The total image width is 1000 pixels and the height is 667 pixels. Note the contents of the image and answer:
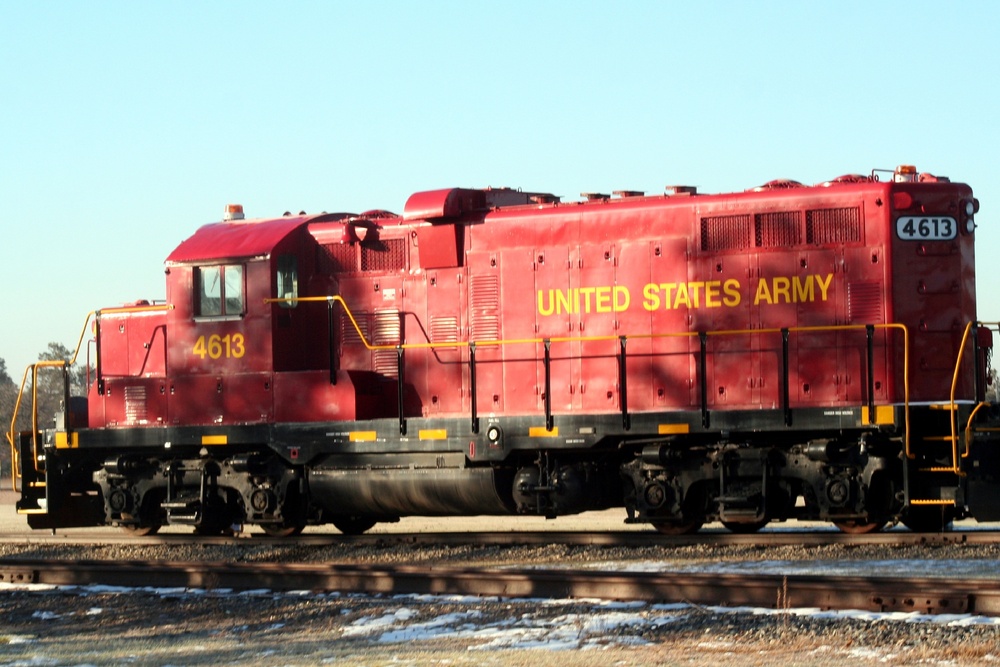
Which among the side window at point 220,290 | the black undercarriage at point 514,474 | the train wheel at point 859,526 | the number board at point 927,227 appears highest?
the number board at point 927,227

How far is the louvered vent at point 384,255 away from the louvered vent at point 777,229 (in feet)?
12.7

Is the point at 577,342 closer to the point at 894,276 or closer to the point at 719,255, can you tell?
the point at 719,255

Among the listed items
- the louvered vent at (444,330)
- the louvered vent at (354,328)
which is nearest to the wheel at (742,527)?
the louvered vent at (444,330)

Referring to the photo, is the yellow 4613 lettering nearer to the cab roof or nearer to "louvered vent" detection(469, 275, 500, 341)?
the cab roof

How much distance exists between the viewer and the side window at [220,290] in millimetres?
15047

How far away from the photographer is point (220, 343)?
15117 millimetres

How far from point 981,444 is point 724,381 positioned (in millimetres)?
2543

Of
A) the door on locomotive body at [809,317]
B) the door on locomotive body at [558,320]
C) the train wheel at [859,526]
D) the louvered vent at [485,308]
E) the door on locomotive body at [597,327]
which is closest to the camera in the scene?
the train wheel at [859,526]

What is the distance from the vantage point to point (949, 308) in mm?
12977

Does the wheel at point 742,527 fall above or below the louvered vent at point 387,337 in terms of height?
below

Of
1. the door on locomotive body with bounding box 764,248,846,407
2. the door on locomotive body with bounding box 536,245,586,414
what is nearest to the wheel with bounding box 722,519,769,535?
the door on locomotive body with bounding box 764,248,846,407

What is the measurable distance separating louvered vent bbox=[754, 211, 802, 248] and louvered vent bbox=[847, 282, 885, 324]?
0.74m

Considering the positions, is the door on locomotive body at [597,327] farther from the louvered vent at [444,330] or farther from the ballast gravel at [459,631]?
the ballast gravel at [459,631]

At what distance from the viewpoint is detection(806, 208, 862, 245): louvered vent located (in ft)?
43.2
